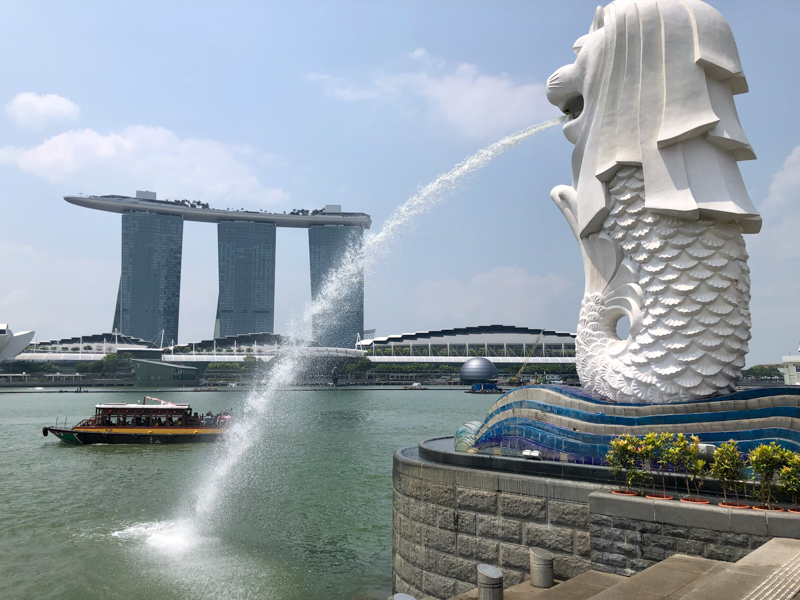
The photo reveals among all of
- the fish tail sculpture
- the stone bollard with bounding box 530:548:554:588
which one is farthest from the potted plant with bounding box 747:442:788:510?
the fish tail sculpture

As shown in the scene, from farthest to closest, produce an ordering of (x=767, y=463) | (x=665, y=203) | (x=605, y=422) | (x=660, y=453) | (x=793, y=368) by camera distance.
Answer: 1. (x=793, y=368)
2. (x=665, y=203)
3. (x=605, y=422)
4. (x=660, y=453)
5. (x=767, y=463)

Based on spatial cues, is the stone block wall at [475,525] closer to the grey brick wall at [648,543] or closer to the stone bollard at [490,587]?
the grey brick wall at [648,543]

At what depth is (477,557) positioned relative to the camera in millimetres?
9047

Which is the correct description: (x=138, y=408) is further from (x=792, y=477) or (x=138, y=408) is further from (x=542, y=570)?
(x=792, y=477)

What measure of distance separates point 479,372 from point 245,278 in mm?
102020

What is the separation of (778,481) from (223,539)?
13.1 m

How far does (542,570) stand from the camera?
306 inches

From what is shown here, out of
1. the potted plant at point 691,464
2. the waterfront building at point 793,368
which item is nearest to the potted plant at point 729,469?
the potted plant at point 691,464

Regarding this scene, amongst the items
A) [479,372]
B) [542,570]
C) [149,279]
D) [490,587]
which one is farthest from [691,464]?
[149,279]

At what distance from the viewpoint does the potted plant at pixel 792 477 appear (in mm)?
6652

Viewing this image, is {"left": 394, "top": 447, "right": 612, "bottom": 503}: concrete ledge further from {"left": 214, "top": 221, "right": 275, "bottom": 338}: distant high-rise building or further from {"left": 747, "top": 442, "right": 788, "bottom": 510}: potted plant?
{"left": 214, "top": 221, "right": 275, "bottom": 338}: distant high-rise building

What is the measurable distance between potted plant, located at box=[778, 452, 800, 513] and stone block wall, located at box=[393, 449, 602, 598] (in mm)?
2208

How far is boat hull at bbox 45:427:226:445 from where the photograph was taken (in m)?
36.0

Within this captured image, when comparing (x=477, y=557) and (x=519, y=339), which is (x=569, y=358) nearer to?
(x=519, y=339)
